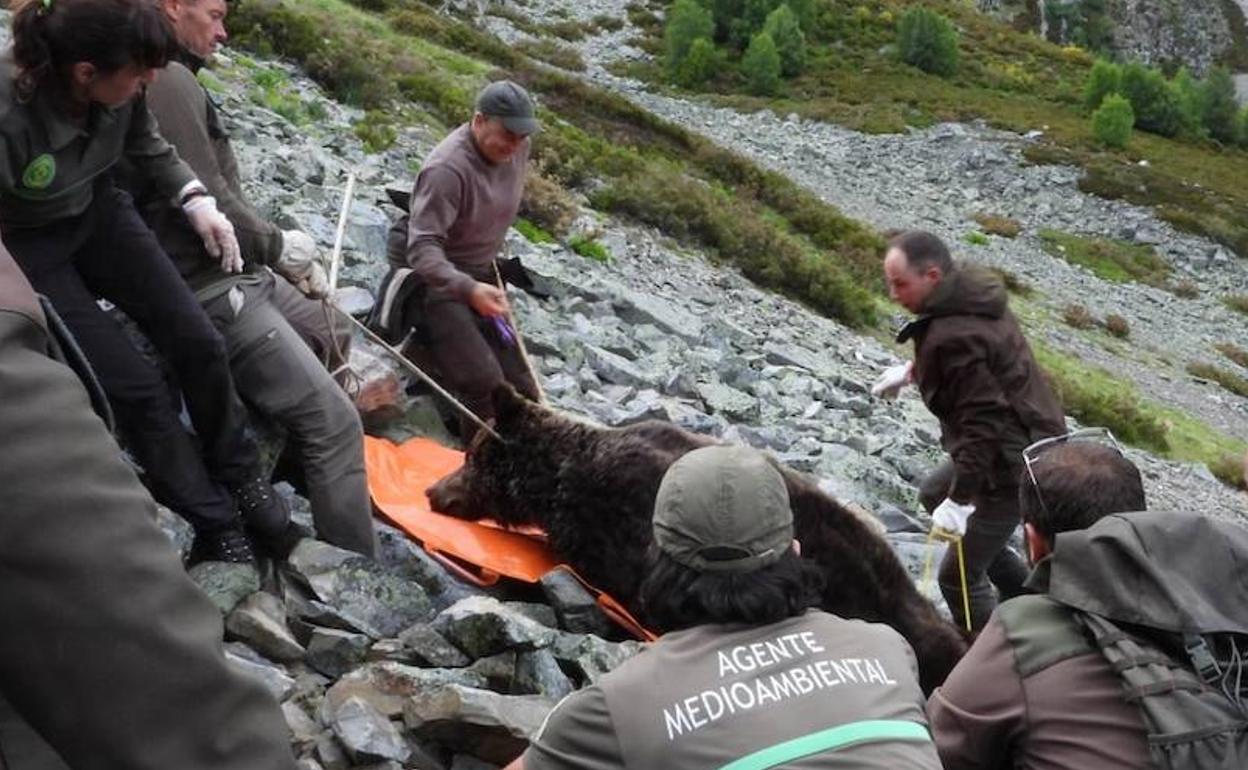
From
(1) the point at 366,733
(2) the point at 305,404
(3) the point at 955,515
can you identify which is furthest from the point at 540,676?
(3) the point at 955,515

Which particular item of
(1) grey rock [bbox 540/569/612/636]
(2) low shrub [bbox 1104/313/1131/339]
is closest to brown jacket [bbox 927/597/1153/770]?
(1) grey rock [bbox 540/569/612/636]

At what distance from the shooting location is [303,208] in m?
8.21

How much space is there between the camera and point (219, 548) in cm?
445

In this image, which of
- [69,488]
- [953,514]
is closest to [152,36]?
[69,488]

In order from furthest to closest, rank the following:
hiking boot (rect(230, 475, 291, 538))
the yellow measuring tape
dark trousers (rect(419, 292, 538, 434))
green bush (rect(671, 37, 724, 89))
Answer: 1. green bush (rect(671, 37, 724, 89))
2. dark trousers (rect(419, 292, 538, 434))
3. the yellow measuring tape
4. hiking boot (rect(230, 475, 291, 538))

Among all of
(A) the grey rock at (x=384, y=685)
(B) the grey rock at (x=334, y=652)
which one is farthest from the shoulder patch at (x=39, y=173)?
(A) the grey rock at (x=384, y=685)

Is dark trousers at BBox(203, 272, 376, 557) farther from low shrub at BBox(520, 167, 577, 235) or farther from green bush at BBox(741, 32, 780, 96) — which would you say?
green bush at BBox(741, 32, 780, 96)

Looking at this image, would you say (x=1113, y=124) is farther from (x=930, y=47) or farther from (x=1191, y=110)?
(x=1191, y=110)

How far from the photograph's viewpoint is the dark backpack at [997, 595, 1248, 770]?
8.60ft

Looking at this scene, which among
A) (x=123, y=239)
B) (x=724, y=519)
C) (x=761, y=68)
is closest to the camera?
(x=724, y=519)

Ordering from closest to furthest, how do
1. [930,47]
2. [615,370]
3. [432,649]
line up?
[432,649]
[615,370]
[930,47]

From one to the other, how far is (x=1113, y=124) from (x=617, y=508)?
150 ft

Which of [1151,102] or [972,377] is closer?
[972,377]

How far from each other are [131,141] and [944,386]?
11.7 ft
